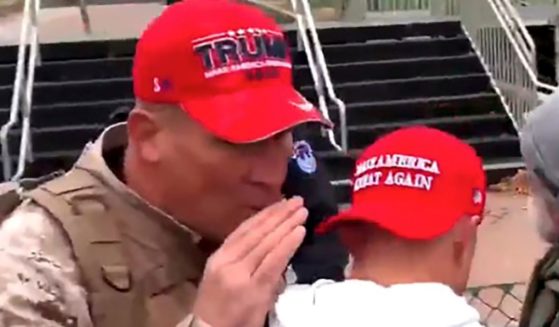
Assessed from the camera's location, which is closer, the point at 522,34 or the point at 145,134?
the point at 145,134

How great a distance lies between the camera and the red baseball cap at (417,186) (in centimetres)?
235

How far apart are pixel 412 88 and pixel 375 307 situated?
929 centimetres

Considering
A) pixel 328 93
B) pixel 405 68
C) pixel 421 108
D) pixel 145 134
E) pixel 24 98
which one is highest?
pixel 145 134

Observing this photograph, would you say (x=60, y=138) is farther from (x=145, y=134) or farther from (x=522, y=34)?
(x=145, y=134)

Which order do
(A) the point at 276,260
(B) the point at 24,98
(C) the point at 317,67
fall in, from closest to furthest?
(A) the point at 276,260
(B) the point at 24,98
(C) the point at 317,67

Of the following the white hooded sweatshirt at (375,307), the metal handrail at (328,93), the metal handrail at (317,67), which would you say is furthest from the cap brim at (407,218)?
the metal handrail at (317,67)

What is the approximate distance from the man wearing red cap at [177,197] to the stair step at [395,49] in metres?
9.68

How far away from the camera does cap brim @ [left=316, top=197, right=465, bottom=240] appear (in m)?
2.33

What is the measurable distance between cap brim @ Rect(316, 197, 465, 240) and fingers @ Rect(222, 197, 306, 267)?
0.33m

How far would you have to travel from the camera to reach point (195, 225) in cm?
212

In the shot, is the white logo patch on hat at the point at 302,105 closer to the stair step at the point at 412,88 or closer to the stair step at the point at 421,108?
the stair step at the point at 421,108

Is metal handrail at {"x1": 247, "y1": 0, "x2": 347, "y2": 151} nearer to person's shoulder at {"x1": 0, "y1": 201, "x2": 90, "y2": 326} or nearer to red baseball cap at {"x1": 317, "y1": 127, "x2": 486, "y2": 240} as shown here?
red baseball cap at {"x1": 317, "y1": 127, "x2": 486, "y2": 240}

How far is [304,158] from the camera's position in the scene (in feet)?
9.93

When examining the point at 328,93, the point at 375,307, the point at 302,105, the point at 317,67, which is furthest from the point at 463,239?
the point at 317,67
